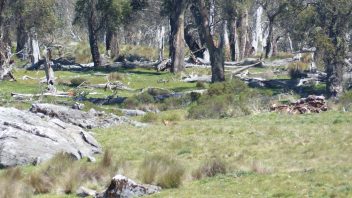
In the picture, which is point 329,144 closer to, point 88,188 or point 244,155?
point 244,155

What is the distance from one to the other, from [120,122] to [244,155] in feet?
30.2

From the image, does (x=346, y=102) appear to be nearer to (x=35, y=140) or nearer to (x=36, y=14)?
(x=35, y=140)

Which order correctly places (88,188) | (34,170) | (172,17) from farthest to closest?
(172,17) < (34,170) < (88,188)

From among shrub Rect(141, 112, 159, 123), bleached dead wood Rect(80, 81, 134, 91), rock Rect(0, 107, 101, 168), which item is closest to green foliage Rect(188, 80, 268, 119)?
shrub Rect(141, 112, 159, 123)

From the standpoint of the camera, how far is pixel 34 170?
17.4 meters

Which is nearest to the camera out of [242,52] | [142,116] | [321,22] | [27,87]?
[142,116]

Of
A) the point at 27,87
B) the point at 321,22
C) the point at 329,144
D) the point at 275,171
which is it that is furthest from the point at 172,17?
the point at 275,171

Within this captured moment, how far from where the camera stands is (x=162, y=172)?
1577 centimetres

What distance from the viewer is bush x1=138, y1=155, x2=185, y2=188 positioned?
15352 millimetres

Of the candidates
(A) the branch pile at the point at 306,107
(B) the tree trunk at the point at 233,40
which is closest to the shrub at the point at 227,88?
(A) the branch pile at the point at 306,107

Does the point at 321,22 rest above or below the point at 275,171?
above

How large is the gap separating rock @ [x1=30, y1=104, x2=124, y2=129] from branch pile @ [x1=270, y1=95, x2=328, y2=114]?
6.11 metres

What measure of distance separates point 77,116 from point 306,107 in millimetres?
8369

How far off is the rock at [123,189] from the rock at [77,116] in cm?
1237
